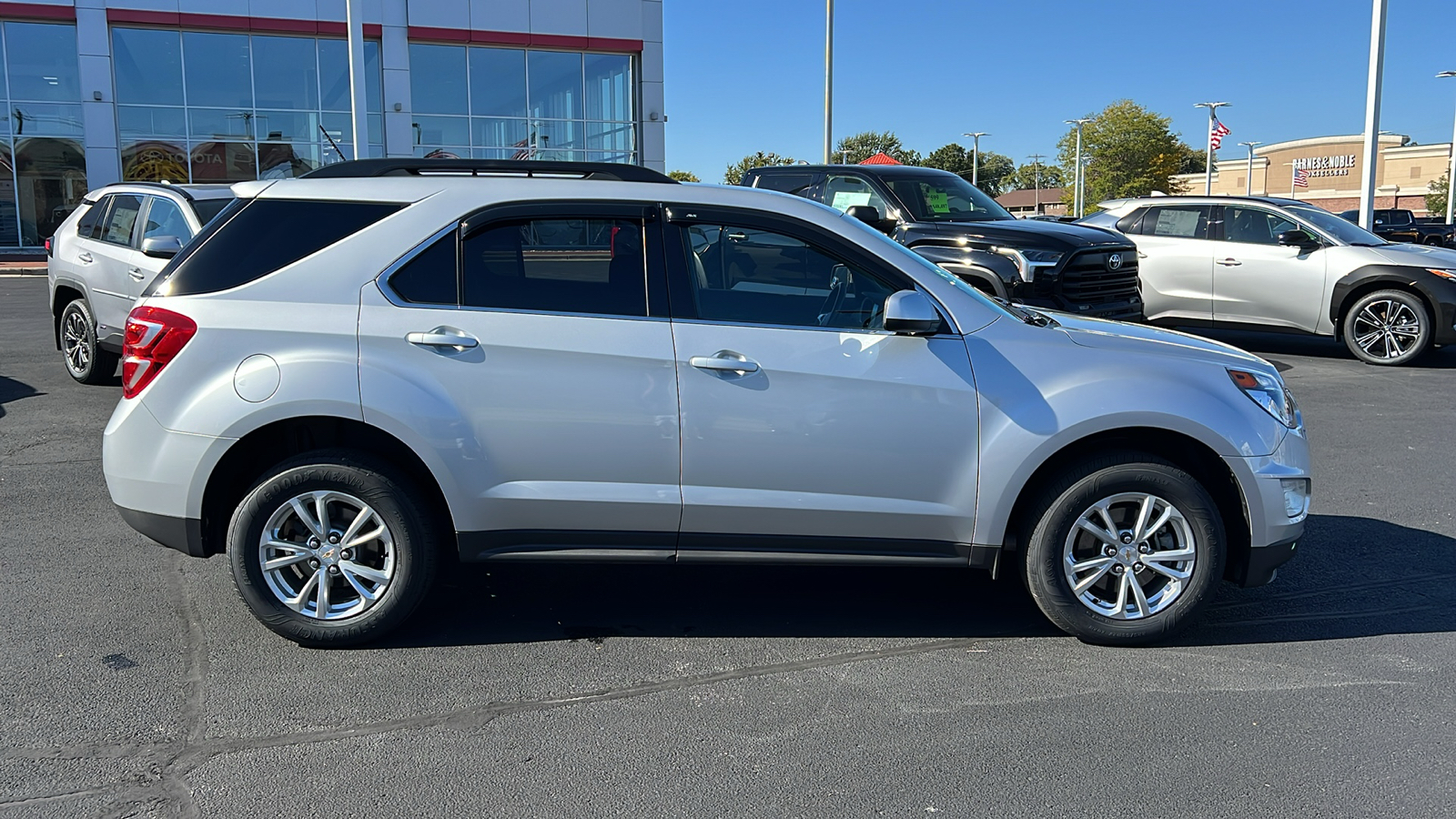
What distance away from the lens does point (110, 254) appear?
972cm

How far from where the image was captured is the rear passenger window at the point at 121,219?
975 cm

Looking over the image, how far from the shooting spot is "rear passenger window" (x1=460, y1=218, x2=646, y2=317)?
173 inches

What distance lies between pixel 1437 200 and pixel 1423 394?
232 ft

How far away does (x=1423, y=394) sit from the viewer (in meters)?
10.4

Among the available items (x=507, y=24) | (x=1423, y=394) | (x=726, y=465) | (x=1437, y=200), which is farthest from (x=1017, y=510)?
(x=1437, y=200)

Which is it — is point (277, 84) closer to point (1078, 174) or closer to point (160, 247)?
point (160, 247)

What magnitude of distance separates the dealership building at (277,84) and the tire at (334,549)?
25767 mm

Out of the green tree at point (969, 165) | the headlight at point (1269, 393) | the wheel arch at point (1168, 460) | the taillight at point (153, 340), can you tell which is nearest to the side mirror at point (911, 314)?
the wheel arch at point (1168, 460)

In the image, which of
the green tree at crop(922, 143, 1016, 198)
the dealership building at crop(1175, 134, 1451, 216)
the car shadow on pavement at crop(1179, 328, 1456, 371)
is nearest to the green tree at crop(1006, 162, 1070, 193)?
the green tree at crop(922, 143, 1016, 198)

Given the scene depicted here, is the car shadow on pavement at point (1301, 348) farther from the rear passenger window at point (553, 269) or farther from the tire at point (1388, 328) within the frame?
the rear passenger window at point (553, 269)

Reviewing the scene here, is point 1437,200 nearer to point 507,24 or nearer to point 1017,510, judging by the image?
point 507,24

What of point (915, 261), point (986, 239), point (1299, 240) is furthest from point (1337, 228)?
point (915, 261)

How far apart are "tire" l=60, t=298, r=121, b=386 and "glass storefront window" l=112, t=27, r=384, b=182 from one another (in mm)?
19208

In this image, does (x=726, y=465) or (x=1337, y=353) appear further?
(x=1337, y=353)
